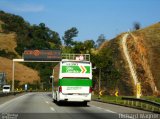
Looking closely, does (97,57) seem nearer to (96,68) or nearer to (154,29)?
(96,68)

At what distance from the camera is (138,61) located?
79.1 m

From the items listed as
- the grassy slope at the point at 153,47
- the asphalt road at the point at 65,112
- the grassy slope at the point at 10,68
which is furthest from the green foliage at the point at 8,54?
the asphalt road at the point at 65,112

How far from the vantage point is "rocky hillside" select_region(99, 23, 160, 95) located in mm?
72188

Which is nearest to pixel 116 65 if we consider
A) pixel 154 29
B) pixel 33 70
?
pixel 154 29

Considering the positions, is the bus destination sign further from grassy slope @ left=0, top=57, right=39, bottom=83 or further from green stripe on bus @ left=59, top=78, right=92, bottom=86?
grassy slope @ left=0, top=57, right=39, bottom=83

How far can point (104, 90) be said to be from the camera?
74500 millimetres

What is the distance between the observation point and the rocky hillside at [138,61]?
7219 cm

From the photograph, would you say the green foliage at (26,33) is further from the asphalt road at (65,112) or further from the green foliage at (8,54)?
the asphalt road at (65,112)

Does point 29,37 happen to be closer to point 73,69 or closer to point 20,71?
point 20,71

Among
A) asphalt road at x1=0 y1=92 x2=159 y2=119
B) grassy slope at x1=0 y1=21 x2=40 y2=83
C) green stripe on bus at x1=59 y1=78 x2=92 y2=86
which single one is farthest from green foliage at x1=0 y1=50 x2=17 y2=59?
asphalt road at x1=0 y1=92 x2=159 y2=119

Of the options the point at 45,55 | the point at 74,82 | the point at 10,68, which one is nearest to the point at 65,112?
the point at 74,82

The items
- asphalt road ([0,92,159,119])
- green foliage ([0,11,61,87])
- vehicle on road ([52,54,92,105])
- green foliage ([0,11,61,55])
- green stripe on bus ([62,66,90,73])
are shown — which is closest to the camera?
asphalt road ([0,92,159,119])

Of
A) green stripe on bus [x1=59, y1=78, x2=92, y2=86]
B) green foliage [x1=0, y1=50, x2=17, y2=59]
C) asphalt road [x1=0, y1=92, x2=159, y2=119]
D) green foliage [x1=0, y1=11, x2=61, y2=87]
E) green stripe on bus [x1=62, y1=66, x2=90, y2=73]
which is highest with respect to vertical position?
green foliage [x1=0, y1=11, x2=61, y2=87]

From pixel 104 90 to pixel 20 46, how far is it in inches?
3749
